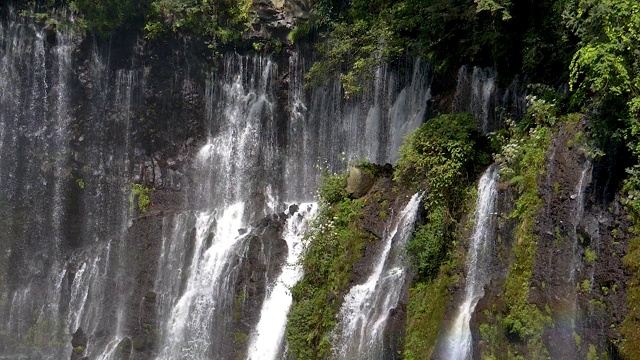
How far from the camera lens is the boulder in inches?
574

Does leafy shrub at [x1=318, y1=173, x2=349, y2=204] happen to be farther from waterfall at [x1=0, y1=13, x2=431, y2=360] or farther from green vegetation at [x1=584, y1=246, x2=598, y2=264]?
green vegetation at [x1=584, y1=246, x2=598, y2=264]

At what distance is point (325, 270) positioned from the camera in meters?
14.3

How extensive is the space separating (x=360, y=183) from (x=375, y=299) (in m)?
2.67

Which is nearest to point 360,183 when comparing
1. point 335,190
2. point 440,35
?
point 335,190

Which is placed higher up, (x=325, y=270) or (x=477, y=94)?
(x=477, y=94)

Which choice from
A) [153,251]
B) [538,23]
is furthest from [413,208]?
[153,251]

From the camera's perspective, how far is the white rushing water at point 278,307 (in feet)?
54.4

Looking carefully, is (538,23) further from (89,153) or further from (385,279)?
(89,153)

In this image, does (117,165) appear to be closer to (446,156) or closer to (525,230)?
(446,156)

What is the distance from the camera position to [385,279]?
42.9ft

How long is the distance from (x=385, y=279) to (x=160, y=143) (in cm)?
1150

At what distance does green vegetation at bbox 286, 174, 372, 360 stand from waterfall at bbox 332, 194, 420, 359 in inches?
11.5

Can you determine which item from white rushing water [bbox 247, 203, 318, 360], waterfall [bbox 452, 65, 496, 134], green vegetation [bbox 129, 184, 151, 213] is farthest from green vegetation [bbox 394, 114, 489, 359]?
green vegetation [bbox 129, 184, 151, 213]

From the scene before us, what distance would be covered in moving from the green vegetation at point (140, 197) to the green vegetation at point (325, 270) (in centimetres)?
867
